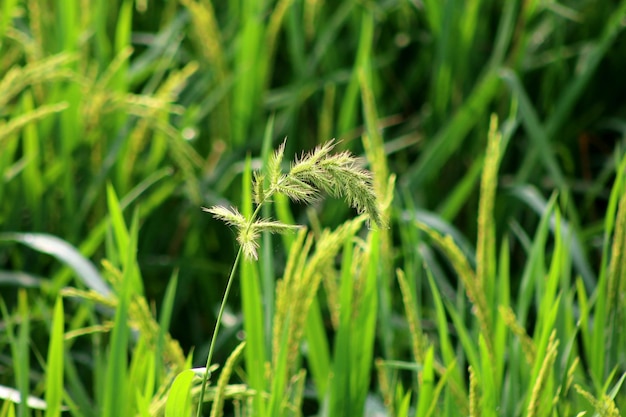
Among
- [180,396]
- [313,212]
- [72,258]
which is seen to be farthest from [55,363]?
[313,212]

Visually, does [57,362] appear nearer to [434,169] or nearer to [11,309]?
[11,309]

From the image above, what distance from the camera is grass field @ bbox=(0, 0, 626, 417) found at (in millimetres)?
964

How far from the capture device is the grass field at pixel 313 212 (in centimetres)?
96

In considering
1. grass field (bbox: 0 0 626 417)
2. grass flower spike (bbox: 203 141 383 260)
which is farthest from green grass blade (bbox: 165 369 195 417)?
grass flower spike (bbox: 203 141 383 260)

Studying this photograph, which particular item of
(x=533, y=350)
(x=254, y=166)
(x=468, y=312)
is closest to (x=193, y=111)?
(x=254, y=166)

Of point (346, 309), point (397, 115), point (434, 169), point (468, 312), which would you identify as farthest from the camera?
point (397, 115)

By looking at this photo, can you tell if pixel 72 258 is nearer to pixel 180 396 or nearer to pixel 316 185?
pixel 180 396

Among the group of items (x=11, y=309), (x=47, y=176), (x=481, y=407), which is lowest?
(x=11, y=309)

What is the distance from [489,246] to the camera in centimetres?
103

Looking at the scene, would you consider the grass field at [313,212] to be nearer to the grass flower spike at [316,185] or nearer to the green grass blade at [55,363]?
the green grass blade at [55,363]

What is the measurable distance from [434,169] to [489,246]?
1.90ft

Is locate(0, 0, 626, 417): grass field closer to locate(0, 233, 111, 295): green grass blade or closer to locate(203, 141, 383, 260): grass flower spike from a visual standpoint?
locate(0, 233, 111, 295): green grass blade

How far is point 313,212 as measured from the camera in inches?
53.2

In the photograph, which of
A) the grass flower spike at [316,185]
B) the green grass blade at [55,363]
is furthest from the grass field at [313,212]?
the grass flower spike at [316,185]
